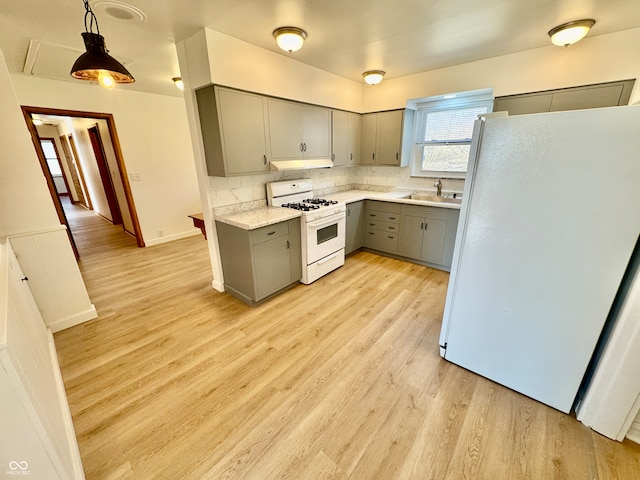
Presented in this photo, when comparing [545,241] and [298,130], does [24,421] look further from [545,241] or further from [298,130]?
[298,130]

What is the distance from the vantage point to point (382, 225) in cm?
392

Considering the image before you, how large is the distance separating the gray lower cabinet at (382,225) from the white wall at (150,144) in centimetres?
348

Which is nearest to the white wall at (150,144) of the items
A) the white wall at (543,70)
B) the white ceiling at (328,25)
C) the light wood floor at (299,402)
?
the white ceiling at (328,25)

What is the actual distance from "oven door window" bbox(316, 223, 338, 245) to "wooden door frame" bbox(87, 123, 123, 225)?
4.71m

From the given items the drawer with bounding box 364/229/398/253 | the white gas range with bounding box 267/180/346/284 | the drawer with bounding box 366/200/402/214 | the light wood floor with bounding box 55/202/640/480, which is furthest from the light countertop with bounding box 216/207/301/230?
the drawer with bounding box 364/229/398/253

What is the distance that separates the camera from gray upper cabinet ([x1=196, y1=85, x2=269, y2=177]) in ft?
7.73

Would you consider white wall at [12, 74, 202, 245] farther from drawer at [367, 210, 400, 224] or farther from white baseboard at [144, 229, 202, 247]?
drawer at [367, 210, 400, 224]

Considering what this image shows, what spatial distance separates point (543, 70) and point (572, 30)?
648mm

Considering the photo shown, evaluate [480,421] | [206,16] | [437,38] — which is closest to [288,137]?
[206,16]

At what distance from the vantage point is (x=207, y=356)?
2086 mm

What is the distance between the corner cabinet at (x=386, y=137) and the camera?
3.81 m

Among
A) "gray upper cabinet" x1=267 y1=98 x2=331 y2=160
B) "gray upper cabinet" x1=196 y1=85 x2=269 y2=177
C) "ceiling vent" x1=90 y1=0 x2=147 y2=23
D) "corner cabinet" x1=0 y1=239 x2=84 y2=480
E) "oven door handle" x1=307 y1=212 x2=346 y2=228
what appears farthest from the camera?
"oven door handle" x1=307 y1=212 x2=346 y2=228

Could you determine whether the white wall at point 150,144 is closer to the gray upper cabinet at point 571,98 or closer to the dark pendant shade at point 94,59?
the dark pendant shade at point 94,59

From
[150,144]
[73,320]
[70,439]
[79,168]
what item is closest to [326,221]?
[70,439]
